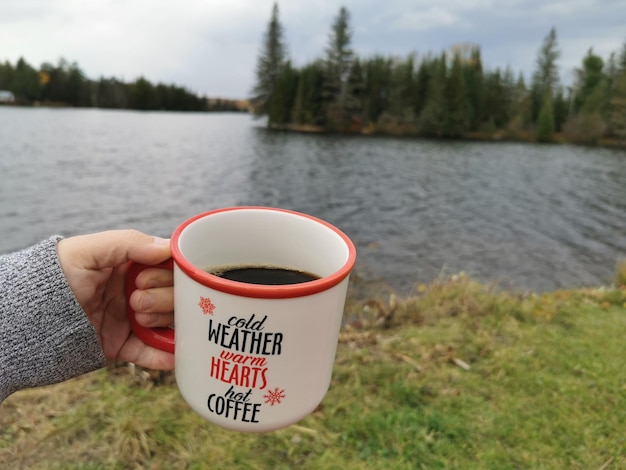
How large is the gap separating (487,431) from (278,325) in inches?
78.0

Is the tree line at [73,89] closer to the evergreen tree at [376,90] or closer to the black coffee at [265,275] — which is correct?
the evergreen tree at [376,90]

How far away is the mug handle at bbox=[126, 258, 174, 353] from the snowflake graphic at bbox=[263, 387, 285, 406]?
1.06ft

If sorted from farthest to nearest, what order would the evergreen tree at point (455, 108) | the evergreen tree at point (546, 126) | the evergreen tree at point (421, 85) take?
1. the evergreen tree at point (421, 85)
2. the evergreen tree at point (455, 108)
3. the evergreen tree at point (546, 126)

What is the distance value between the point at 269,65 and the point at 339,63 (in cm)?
968

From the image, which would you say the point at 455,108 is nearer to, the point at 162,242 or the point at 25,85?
the point at 162,242

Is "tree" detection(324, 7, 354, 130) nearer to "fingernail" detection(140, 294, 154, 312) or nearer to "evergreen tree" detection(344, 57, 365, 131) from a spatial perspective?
"evergreen tree" detection(344, 57, 365, 131)

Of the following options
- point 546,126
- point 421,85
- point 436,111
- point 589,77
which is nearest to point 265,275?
point 436,111

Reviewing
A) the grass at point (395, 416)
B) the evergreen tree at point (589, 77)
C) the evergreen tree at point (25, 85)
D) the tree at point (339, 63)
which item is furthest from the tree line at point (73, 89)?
the grass at point (395, 416)

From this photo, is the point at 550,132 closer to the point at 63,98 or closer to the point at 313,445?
the point at 313,445

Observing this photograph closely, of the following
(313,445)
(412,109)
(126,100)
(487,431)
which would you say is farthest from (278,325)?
(126,100)

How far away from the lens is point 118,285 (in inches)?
57.6

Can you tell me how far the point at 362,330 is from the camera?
363 centimetres

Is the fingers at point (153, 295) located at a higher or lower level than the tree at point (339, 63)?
lower

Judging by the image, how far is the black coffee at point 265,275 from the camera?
1054 mm
